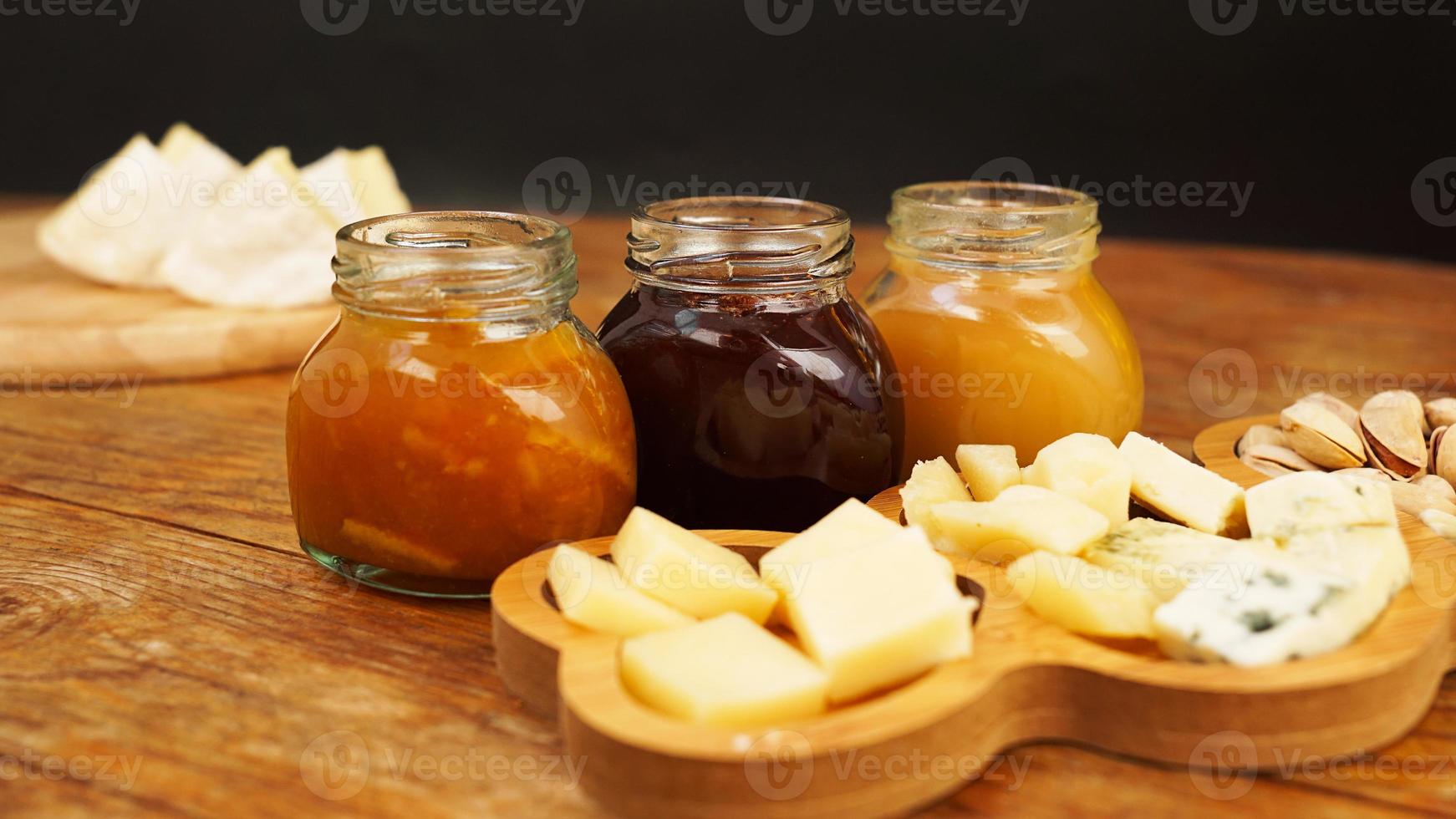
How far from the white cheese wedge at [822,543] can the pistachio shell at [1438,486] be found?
729mm

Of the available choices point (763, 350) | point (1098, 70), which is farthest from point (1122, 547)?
point (1098, 70)

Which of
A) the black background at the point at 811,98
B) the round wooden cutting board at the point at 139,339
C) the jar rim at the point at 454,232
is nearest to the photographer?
the jar rim at the point at 454,232

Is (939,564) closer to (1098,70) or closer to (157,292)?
(157,292)

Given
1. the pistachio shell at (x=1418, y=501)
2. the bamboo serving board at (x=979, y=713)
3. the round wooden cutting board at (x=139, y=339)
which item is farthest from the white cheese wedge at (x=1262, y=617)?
the round wooden cutting board at (x=139, y=339)

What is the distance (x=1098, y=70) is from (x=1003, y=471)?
9.37 ft

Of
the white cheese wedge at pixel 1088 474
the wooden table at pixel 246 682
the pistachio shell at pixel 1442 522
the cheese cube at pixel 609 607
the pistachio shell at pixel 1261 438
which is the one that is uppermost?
the white cheese wedge at pixel 1088 474

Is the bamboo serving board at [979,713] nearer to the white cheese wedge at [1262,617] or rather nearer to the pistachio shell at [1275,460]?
the white cheese wedge at [1262,617]

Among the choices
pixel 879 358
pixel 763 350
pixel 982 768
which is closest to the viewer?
pixel 982 768

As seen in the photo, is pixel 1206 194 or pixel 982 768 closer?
pixel 982 768

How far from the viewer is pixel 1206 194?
420 cm

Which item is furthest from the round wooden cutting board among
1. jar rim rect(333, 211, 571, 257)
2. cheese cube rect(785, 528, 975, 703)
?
cheese cube rect(785, 528, 975, 703)

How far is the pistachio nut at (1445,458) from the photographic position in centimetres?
167

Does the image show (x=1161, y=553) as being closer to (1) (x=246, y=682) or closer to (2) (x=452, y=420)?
(2) (x=452, y=420)

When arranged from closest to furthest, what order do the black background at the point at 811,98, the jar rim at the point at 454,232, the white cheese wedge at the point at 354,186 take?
the jar rim at the point at 454,232
the white cheese wedge at the point at 354,186
the black background at the point at 811,98
